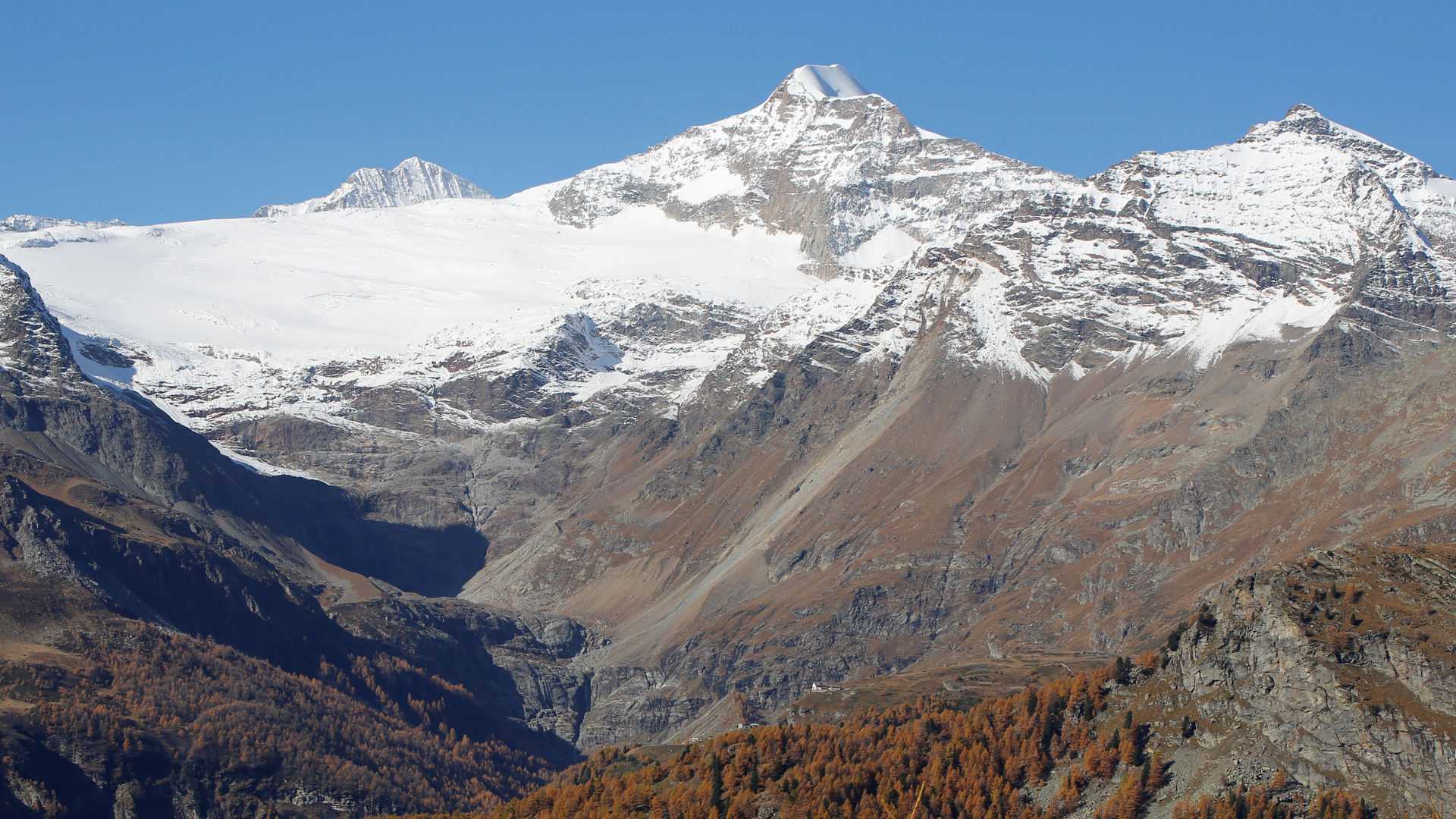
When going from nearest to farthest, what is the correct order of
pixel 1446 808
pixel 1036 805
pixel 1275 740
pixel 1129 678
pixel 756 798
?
1. pixel 1446 808
2. pixel 1275 740
3. pixel 1036 805
4. pixel 1129 678
5. pixel 756 798

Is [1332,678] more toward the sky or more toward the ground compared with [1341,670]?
more toward the ground

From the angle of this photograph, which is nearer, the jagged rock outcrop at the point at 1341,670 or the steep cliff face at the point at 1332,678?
the jagged rock outcrop at the point at 1341,670

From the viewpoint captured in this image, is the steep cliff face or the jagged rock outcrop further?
the steep cliff face

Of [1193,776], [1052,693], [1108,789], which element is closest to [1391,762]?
[1193,776]

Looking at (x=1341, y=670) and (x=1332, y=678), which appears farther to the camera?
(x=1341, y=670)

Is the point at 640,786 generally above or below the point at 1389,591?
below

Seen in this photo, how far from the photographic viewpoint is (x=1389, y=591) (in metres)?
130

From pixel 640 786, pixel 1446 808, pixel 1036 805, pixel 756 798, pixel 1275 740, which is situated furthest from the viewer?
pixel 640 786

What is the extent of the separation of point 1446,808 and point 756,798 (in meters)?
74.7

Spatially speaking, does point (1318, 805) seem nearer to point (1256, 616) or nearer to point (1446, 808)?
point (1446, 808)

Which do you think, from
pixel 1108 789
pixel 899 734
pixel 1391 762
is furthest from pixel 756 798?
pixel 1391 762

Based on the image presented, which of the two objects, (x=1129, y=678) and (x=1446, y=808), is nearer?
(x=1446, y=808)

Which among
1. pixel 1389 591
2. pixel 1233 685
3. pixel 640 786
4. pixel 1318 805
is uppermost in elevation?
pixel 1389 591

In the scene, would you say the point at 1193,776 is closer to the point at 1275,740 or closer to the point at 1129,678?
the point at 1275,740
